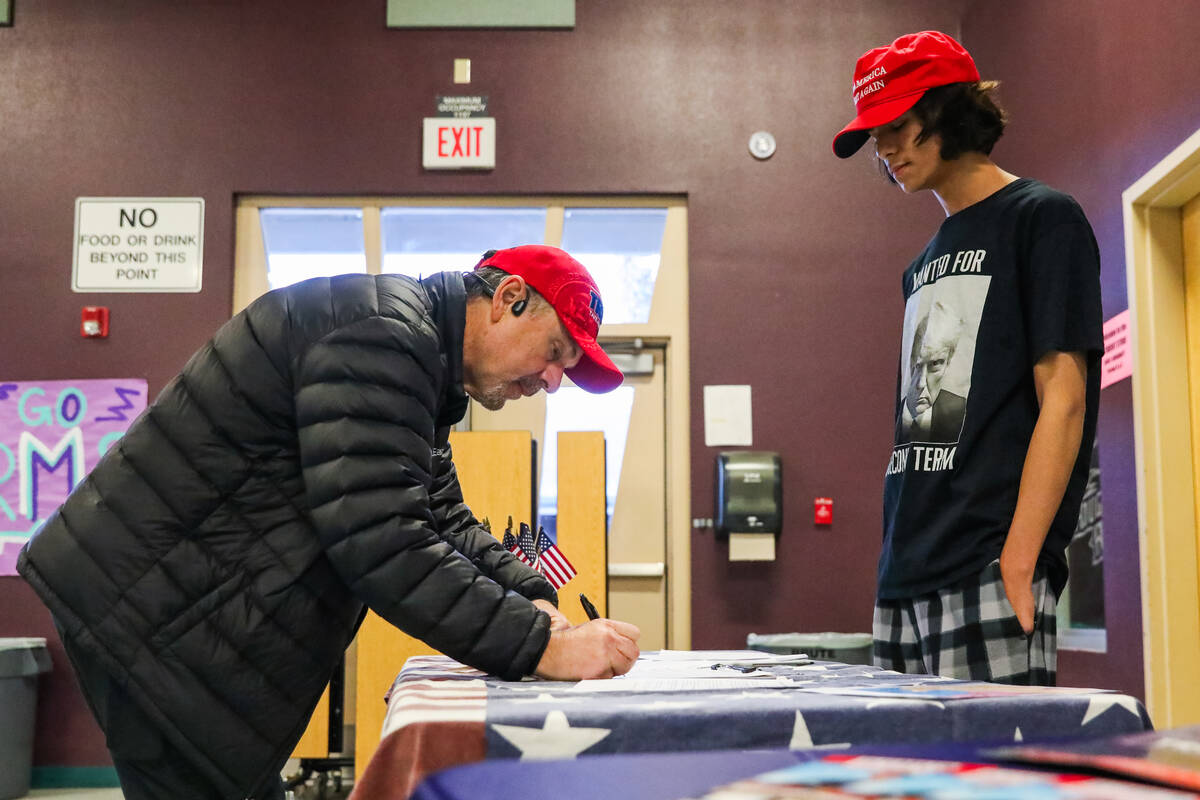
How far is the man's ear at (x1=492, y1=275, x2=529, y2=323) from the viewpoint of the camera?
5.55 feet

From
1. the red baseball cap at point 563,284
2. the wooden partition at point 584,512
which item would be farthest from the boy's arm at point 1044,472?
the wooden partition at point 584,512

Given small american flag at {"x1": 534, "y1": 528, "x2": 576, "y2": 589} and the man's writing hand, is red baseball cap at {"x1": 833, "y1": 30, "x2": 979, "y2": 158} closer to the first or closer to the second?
the man's writing hand

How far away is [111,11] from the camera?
17.9 ft

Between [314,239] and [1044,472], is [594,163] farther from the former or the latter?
[1044,472]

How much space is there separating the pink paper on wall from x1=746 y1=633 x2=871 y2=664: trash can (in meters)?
1.43

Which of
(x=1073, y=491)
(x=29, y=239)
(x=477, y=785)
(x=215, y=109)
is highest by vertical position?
(x=215, y=109)

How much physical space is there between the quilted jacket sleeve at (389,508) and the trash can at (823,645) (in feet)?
10.7

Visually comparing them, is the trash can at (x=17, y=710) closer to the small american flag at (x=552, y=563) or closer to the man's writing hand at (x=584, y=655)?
the small american flag at (x=552, y=563)

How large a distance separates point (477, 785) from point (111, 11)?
5.86m

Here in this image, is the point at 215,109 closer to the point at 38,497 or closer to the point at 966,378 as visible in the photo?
the point at 38,497

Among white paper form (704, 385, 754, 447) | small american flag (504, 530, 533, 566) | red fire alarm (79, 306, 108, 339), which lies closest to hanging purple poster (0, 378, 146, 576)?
red fire alarm (79, 306, 108, 339)

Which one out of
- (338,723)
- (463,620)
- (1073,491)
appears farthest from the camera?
(338,723)

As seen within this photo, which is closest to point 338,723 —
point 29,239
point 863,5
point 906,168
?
point 29,239

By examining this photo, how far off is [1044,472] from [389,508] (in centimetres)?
91
